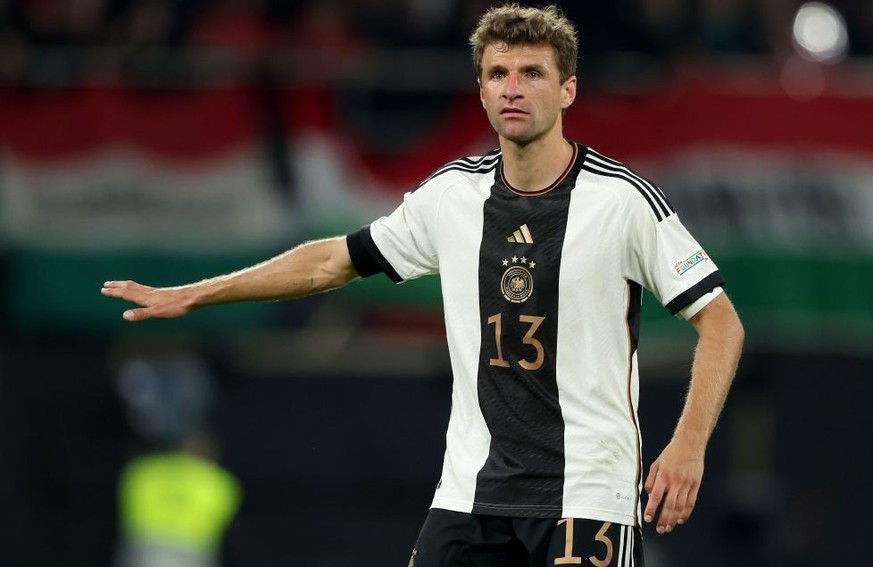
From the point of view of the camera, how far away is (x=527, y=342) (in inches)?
228

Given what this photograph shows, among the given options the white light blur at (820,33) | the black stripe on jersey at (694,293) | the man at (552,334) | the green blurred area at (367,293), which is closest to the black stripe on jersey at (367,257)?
the man at (552,334)

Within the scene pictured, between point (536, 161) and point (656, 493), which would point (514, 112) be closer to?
point (536, 161)

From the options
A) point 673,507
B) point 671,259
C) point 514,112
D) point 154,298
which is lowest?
point 673,507

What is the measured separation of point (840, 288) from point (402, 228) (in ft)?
20.9

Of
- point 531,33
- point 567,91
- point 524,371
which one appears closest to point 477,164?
point 567,91

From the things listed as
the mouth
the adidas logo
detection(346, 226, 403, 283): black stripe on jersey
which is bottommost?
detection(346, 226, 403, 283): black stripe on jersey

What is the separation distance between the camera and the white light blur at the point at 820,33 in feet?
41.8

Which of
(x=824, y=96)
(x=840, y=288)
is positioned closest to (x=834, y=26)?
(x=824, y=96)

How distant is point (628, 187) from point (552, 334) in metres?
0.54

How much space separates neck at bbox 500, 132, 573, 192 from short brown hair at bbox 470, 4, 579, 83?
0.23 meters

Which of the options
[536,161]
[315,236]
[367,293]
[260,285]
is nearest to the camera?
[536,161]

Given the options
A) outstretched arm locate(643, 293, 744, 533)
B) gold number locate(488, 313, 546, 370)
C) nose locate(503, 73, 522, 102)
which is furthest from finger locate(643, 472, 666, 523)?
nose locate(503, 73, 522, 102)

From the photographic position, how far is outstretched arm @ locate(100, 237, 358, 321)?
6172 millimetres

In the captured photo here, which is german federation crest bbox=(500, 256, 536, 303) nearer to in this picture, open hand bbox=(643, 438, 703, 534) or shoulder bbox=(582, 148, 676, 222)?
shoulder bbox=(582, 148, 676, 222)
